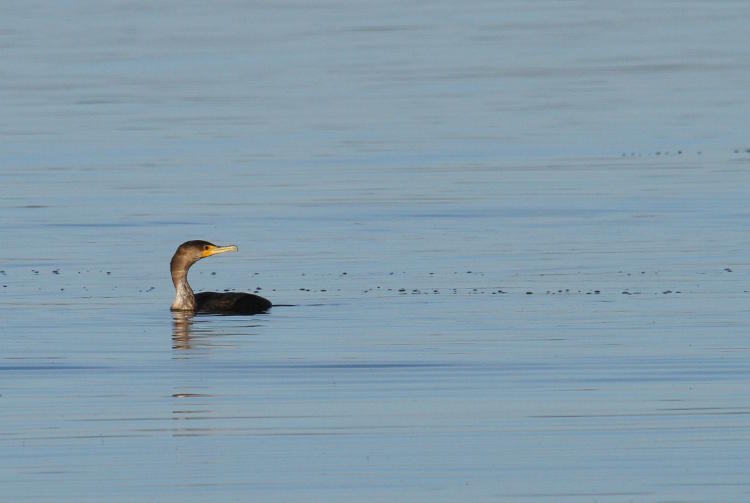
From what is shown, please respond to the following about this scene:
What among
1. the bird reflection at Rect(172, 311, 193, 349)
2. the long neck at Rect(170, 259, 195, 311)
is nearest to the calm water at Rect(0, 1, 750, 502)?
the bird reflection at Rect(172, 311, 193, 349)

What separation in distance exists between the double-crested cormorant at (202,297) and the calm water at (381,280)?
0.23 m

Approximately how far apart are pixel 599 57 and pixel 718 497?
4182cm

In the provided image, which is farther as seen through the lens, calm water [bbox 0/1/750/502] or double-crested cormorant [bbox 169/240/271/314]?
double-crested cormorant [bbox 169/240/271/314]

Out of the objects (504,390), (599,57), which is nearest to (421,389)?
(504,390)

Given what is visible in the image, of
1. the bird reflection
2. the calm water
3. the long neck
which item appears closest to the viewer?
the calm water

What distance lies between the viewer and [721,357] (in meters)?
16.6

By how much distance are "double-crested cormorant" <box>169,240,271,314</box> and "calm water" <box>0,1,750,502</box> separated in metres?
0.23

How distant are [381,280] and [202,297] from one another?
181 centimetres

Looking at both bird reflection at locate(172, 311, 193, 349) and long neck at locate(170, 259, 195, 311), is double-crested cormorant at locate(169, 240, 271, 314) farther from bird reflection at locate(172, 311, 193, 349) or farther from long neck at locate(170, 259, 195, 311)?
bird reflection at locate(172, 311, 193, 349)

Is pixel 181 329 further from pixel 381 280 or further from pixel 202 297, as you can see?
pixel 381 280

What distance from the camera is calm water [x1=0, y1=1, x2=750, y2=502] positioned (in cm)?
1314

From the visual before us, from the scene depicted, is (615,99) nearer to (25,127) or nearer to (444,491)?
(25,127)

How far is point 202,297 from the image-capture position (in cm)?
2119

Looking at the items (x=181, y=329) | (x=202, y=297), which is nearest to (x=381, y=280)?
(x=202, y=297)
